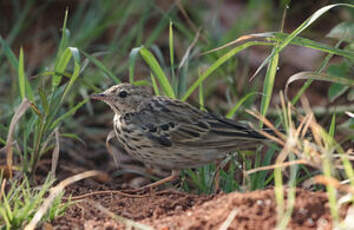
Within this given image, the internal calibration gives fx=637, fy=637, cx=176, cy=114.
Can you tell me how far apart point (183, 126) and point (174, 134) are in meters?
0.10

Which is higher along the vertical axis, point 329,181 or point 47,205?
point 329,181

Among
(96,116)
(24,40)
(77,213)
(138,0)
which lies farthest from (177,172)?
(24,40)

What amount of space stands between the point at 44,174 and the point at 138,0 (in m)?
2.81

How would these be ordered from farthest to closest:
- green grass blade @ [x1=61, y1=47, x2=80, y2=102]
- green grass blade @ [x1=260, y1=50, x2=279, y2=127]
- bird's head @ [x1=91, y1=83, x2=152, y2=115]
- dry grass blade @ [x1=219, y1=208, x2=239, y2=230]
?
bird's head @ [x1=91, y1=83, x2=152, y2=115], green grass blade @ [x1=61, y1=47, x2=80, y2=102], green grass blade @ [x1=260, y1=50, x2=279, y2=127], dry grass blade @ [x1=219, y1=208, x2=239, y2=230]

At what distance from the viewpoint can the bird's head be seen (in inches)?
201

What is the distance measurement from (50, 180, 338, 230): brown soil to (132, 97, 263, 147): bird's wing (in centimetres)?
64

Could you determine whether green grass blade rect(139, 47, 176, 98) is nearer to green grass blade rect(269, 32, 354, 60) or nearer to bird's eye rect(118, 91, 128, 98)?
bird's eye rect(118, 91, 128, 98)

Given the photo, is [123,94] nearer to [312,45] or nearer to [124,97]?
[124,97]

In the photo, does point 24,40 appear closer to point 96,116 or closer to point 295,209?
point 96,116

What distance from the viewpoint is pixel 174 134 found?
4.84 metres

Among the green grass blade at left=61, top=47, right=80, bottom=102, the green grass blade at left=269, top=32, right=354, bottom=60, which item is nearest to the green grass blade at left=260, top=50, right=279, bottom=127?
the green grass blade at left=269, top=32, right=354, bottom=60

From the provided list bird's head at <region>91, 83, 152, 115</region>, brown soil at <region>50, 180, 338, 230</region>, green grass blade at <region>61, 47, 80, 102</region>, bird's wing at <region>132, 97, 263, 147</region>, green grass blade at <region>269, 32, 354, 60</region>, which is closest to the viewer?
brown soil at <region>50, 180, 338, 230</region>

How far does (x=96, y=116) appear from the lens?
22.1ft

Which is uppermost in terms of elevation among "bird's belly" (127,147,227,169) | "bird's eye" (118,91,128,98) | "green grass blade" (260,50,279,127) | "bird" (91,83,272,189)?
"green grass blade" (260,50,279,127)
